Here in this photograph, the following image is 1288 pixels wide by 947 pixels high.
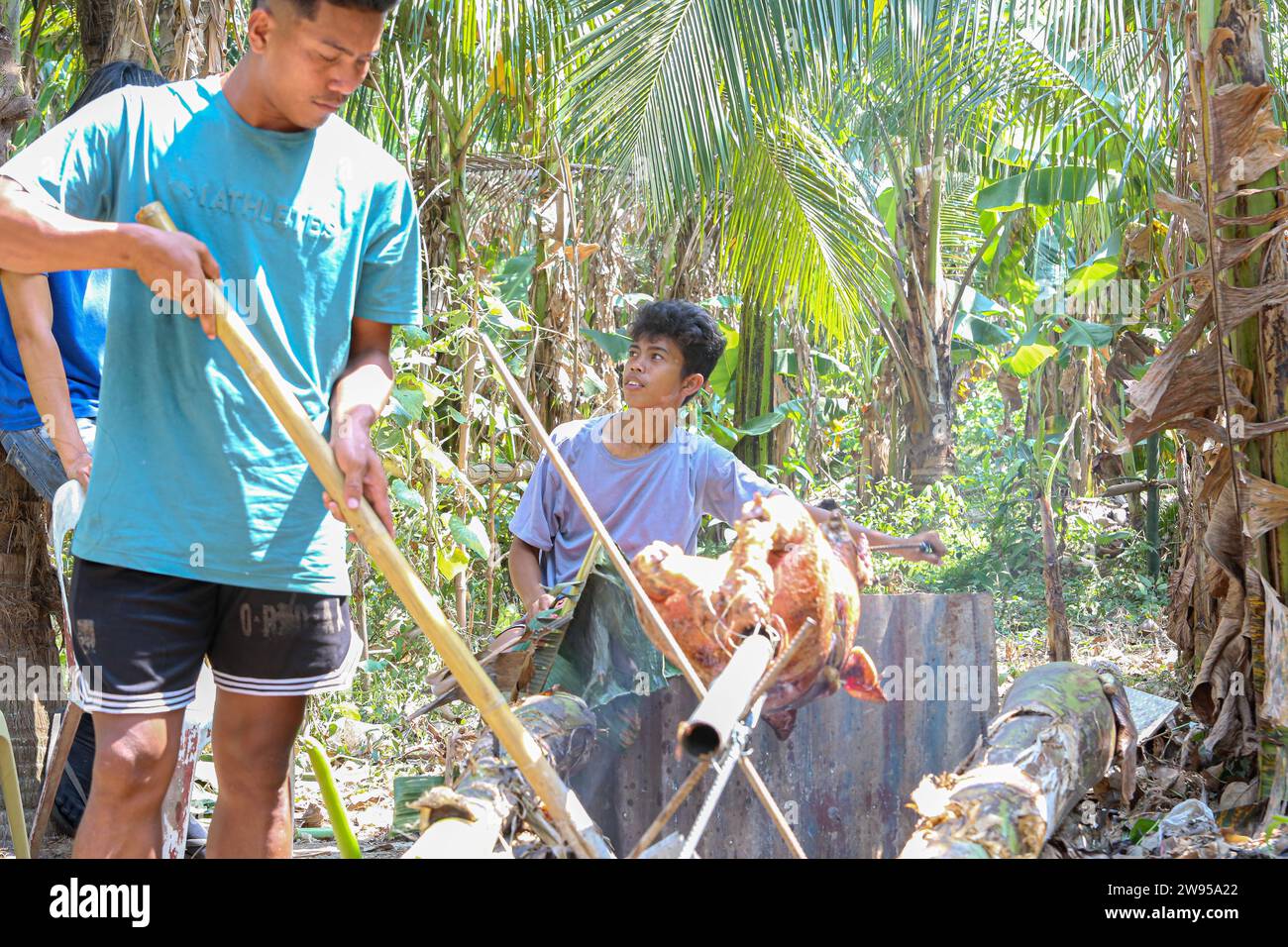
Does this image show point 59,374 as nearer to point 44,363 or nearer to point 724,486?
point 44,363

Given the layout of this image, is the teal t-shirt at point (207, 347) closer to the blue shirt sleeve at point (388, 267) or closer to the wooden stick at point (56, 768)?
the blue shirt sleeve at point (388, 267)

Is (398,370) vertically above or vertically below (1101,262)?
below

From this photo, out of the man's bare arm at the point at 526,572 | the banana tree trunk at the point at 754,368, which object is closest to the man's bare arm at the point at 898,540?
the man's bare arm at the point at 526,572

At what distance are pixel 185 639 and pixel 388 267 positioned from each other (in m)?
0.77

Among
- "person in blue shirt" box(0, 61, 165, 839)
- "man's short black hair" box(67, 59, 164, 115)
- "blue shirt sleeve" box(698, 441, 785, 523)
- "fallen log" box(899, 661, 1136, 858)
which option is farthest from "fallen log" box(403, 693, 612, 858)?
"man's short black hair" box(67, 59, 164, 115)

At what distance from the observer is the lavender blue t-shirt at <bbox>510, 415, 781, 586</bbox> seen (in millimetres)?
3785

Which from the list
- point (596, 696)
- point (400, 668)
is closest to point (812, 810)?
point (596, 696)

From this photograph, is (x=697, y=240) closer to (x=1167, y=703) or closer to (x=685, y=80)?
(x=685, y=80)

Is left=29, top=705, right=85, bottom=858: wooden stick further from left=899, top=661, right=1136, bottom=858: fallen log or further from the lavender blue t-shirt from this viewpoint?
left=899, top=661, right=1136, bottom=858: fallen log

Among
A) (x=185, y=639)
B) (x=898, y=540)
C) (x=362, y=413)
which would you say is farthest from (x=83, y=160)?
(x=898, y=540)

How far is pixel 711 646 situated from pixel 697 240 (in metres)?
5.31

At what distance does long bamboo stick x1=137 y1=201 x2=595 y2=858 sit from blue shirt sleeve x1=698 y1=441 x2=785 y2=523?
210 centimetres

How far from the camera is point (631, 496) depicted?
12.5 ft
